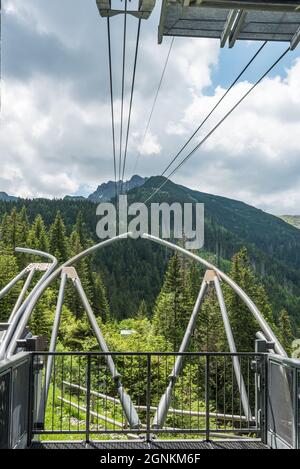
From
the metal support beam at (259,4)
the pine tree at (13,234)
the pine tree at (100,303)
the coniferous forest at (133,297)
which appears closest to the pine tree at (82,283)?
the coniferous forest at (133,297)

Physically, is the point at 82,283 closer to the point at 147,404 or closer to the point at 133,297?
the point at 133,297

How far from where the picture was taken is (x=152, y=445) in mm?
5887

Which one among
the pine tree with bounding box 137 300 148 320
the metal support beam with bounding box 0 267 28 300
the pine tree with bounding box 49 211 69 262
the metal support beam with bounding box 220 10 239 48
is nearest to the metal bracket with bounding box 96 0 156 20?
the metal support beam with bounding box 220 10 239 48

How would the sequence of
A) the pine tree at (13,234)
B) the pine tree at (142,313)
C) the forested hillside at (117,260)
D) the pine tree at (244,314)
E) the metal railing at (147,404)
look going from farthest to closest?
the pine tree at (142,313) < the forested hillside at (117,260) < the pine tree at (13,234) < the pine tree at (244,314) < the metal railing at (147,404)

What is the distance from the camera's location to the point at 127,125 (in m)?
13.2

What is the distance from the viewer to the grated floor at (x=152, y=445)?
575 centimetres

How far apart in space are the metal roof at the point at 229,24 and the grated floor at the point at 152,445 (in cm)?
541

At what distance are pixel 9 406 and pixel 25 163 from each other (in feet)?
367

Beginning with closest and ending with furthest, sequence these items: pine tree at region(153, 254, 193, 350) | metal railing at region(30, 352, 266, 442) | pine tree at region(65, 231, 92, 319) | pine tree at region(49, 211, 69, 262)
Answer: metal railing at region(30, 352, 266, 442)
pine tree at region(153, 254, 193, 350)
pine tree at region(65, 231, 92, 319)
pine tree at region(49, 211, 69, 262)

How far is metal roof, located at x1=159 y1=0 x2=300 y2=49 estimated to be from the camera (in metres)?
5.27

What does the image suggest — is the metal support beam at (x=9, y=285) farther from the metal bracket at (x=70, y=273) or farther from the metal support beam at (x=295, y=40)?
the metal support beam at (x=295, y=40)

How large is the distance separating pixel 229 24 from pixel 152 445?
5649 millimetres

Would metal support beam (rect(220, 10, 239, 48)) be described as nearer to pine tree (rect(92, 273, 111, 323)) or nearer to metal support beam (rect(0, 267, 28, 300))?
metal support beam (rect(0, 267, 28, 300))

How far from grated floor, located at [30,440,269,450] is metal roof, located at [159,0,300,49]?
5.41 meters
